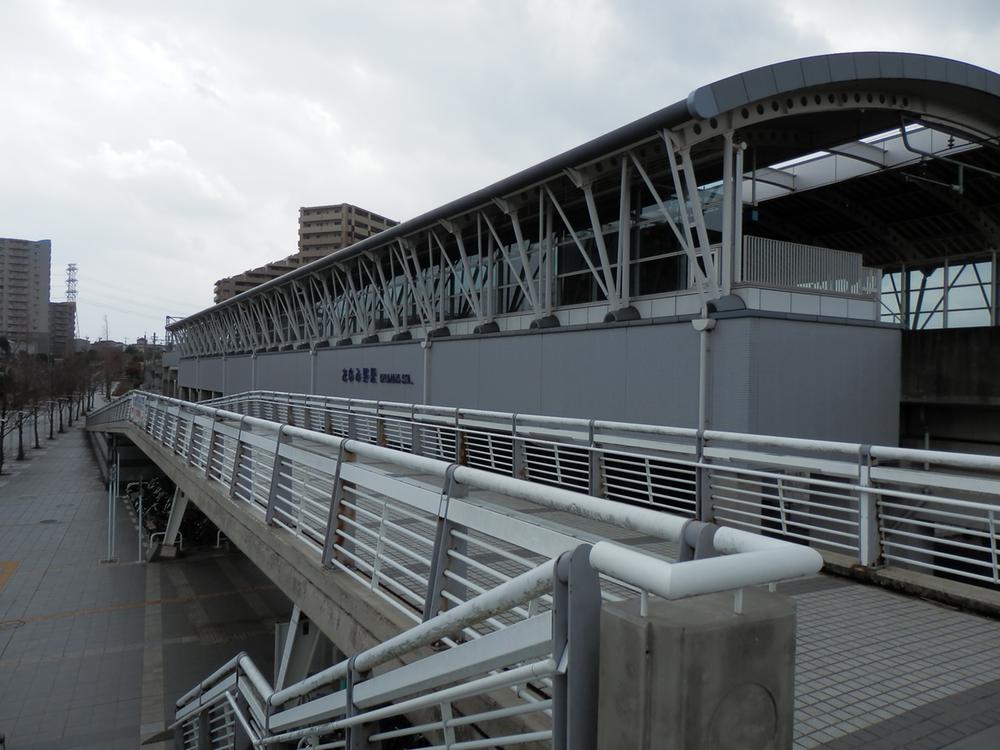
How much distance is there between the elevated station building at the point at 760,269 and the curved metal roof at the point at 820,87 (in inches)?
1.6

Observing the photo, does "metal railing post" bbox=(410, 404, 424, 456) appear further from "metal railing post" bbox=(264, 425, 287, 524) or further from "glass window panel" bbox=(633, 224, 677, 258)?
"glass window panel" bbox=(633, 224, 677, 258)

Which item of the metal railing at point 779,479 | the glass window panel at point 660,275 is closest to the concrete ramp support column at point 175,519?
the metal railing at point 779,479

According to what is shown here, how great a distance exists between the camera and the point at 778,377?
12023 millimetres

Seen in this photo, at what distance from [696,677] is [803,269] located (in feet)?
41.9

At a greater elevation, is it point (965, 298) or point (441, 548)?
point (965, 298)

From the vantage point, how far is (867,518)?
595 centimetres

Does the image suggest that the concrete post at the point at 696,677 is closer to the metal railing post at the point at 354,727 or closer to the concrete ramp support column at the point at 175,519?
the metal railing post at the point at 354,727

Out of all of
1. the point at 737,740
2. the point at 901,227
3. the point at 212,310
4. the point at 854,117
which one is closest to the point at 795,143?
the point at 854,117

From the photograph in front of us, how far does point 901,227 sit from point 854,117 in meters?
7.94

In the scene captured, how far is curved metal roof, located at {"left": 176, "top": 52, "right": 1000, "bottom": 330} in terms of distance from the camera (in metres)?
12.0

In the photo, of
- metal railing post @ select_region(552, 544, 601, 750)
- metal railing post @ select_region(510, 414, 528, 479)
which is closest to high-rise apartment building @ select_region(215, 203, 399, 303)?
metal railing post @ select_region(510, 414, 528, 479)

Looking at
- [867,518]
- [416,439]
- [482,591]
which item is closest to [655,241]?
[416,439]

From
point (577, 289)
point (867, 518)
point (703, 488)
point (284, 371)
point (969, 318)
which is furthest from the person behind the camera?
point (284, 371)

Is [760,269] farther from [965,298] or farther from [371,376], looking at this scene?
[371,376]
